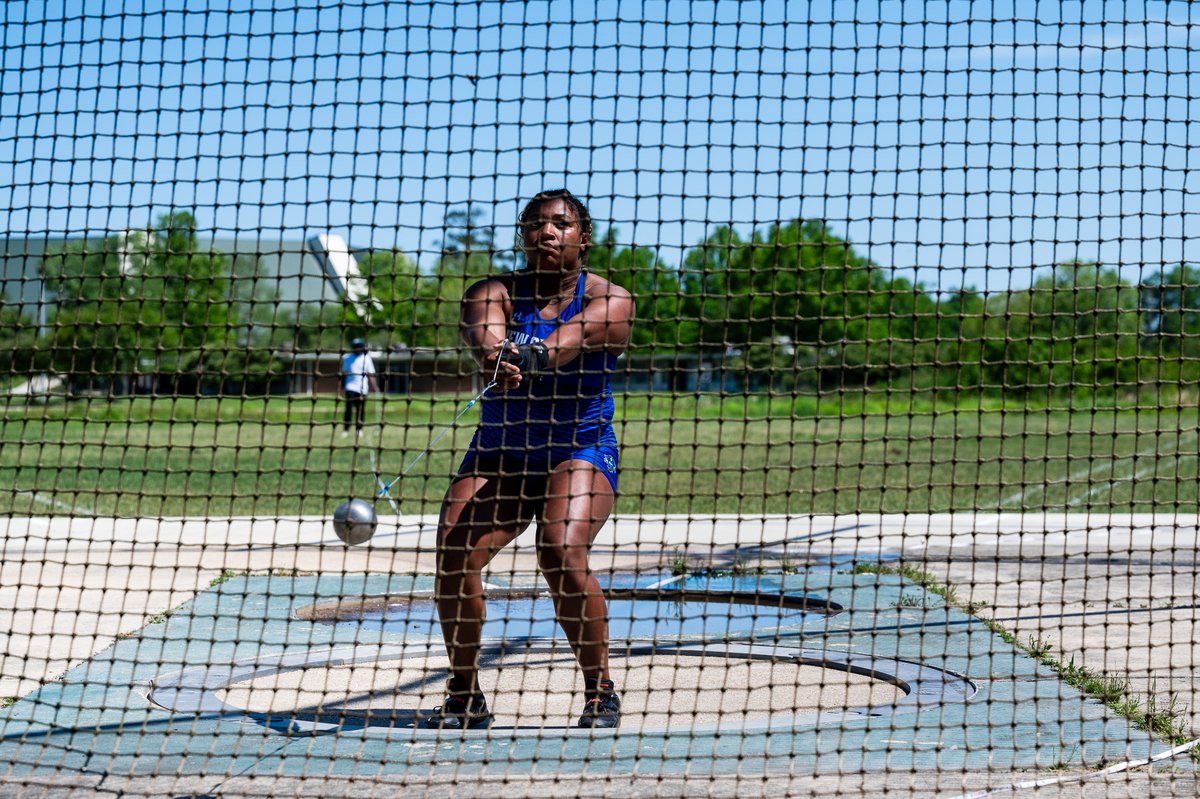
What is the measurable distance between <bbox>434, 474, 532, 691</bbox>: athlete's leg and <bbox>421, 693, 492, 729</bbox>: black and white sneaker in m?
0.05

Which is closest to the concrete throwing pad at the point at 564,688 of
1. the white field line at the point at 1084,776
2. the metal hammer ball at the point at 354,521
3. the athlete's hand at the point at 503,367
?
the white field line at the point at 1084,776

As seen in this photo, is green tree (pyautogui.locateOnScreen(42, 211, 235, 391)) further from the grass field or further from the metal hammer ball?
the metal hammer ball

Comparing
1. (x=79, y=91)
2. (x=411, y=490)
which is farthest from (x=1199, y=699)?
(x=411, y=490)

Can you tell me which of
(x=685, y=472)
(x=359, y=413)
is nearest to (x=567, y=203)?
(x=359, y=413)

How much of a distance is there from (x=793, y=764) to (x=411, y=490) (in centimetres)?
1097

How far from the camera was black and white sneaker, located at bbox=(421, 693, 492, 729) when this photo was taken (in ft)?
14.6

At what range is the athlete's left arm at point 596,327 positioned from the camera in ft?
14.6

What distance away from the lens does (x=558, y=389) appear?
4.68 metres

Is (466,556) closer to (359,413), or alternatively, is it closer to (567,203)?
(567,203)

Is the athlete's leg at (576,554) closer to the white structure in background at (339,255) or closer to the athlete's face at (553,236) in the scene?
the athlete's face at (553,236)

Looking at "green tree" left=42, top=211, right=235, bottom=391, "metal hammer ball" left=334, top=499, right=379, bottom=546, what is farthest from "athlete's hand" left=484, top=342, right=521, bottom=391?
"metal hammer ball" left=334, top=499, right=379, bottom=546

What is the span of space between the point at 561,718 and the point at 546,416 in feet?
3.40

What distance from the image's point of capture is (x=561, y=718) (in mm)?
4645

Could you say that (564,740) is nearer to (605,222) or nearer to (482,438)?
(482,438)
